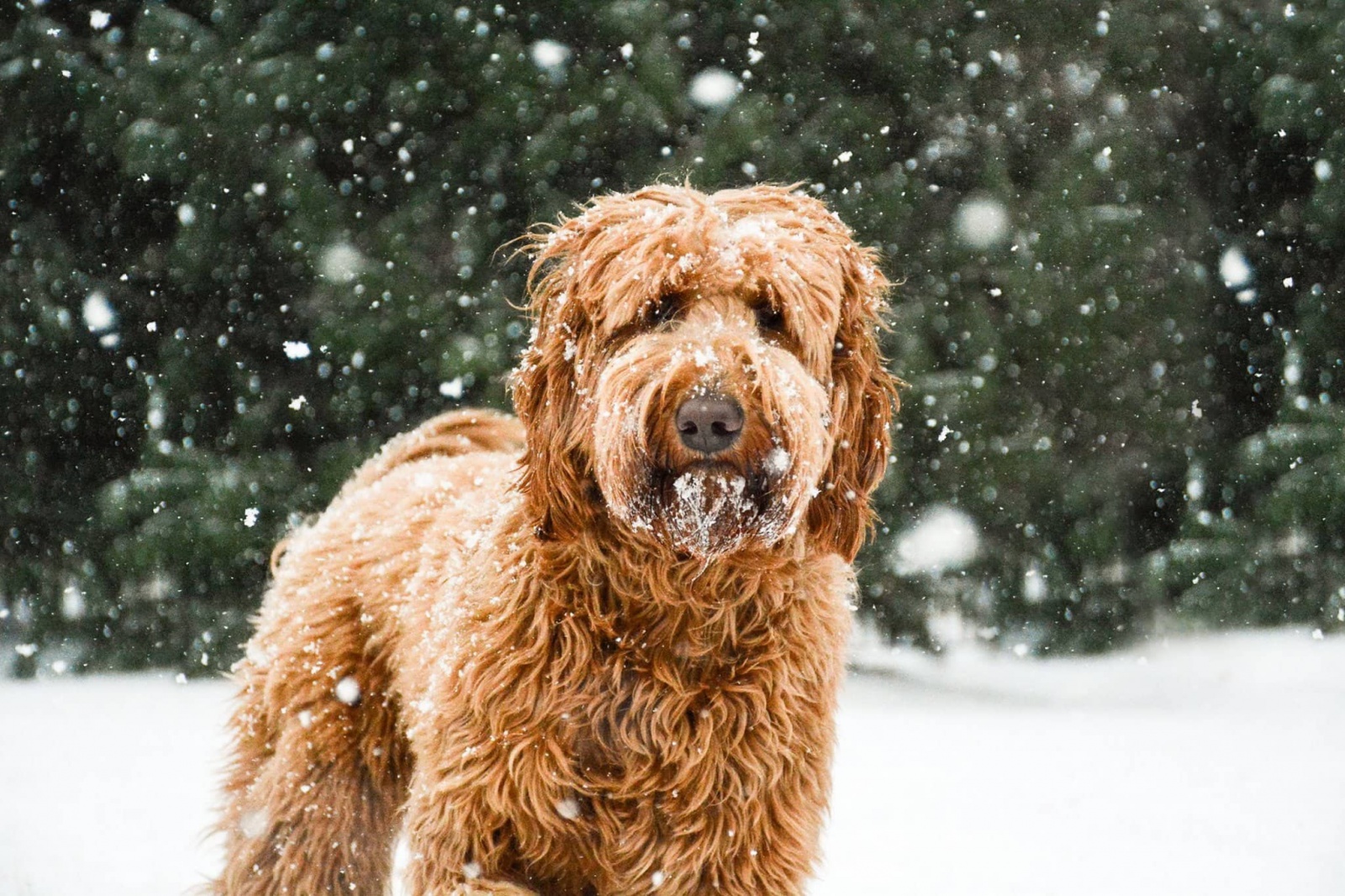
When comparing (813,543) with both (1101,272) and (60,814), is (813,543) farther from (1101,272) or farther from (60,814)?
(1101,272)

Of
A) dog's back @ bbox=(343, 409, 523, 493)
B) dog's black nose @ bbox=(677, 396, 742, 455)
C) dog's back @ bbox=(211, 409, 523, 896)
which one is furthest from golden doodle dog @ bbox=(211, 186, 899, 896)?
dog's back @ bbox=(343, 409, 523, 493)

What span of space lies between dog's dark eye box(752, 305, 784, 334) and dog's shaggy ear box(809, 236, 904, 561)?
0.26m

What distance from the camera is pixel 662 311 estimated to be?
9.02ft

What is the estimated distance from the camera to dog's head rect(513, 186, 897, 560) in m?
2.57

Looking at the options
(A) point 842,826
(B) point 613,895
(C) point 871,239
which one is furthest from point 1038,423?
(B) point 613,895

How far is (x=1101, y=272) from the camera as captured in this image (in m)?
8.21

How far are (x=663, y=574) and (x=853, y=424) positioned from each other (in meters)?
0.63

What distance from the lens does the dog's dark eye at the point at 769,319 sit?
2.76 meters

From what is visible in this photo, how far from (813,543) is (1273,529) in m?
6.68

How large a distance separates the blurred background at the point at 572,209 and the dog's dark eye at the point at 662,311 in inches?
204

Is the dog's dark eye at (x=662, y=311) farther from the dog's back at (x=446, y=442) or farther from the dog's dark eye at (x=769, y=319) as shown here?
the dog's back at (x=446, y=442)

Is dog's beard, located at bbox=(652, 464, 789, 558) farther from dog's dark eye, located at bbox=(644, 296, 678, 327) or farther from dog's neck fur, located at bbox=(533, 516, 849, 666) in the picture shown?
dog's dark eye, located at bbox=(644, 296, 678, 327)

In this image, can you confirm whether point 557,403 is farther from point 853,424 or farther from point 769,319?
point 853,424

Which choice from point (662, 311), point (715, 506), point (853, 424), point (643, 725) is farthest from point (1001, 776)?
point (662, 311)
